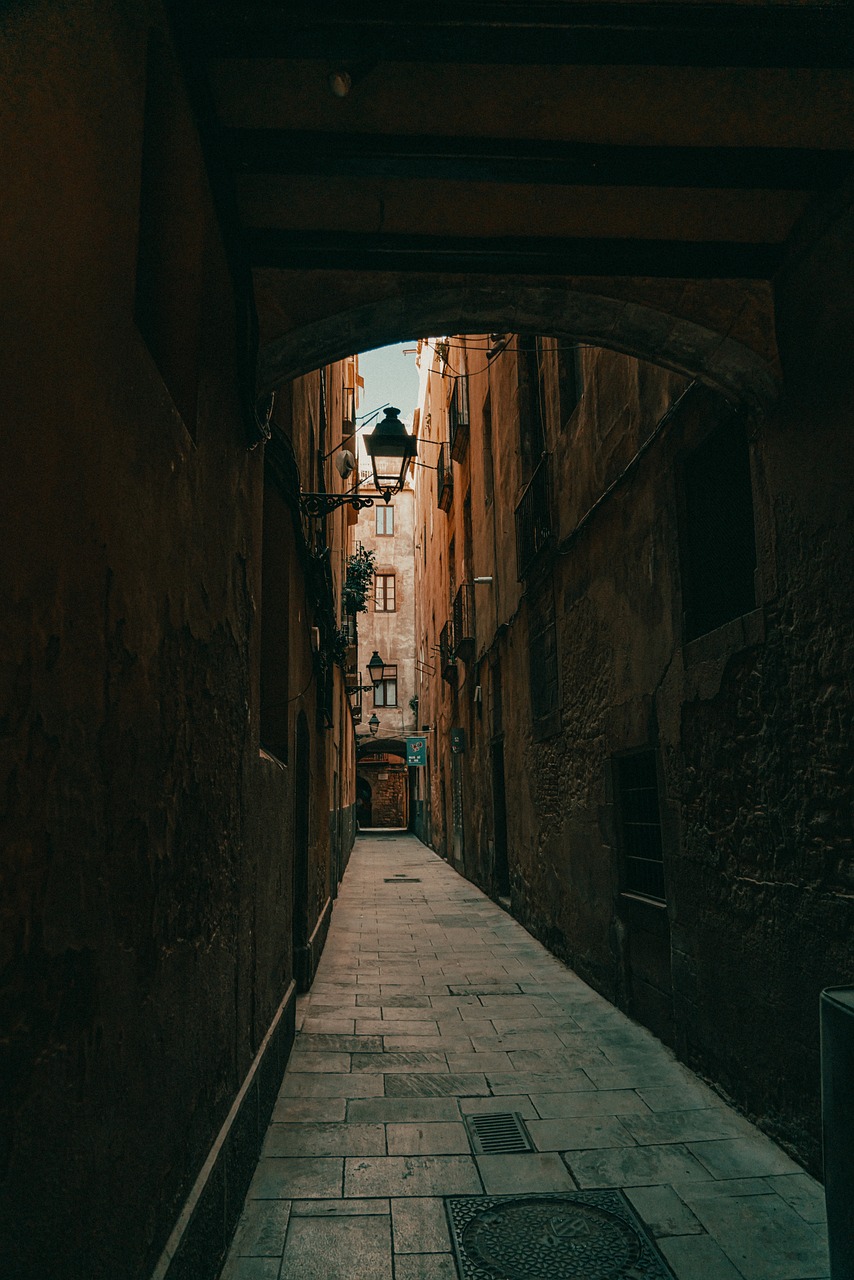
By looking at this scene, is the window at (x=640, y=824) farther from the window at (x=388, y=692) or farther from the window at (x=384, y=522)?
the window at (x=384, y=522)

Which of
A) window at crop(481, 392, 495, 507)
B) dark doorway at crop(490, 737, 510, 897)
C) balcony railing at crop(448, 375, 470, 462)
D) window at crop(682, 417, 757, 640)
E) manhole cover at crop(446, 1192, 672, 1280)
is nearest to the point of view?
manhole cover at crop(446, 1192, 672, 1280)

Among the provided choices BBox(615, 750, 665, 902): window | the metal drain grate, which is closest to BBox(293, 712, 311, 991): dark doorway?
BBox(615, 750, 665, 902): window

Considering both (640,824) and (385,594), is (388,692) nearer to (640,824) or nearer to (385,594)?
(385,594)

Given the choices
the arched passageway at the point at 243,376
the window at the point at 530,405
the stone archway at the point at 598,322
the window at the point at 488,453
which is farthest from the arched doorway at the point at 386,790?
the stone archway at the point at 598,322

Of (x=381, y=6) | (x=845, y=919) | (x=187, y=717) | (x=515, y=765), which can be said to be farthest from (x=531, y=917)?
(x=381, y=6)

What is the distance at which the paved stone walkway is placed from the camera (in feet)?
10.2

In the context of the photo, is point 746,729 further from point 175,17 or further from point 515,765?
point 515,765

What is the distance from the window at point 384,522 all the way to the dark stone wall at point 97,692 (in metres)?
34.4

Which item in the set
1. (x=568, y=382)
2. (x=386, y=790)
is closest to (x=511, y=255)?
(x=568, y=382)

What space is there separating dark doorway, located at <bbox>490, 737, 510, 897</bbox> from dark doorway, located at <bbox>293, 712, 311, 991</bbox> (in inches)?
209

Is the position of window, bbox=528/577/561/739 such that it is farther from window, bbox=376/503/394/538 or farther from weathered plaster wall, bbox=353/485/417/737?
window, bbox=376/503/394/538

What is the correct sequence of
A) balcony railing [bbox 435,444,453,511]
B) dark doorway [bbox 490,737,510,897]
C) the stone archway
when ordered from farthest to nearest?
balcony railing [bbox 435,444,453,511], dark doorway [bbox 490,737,510,897], the stone archway

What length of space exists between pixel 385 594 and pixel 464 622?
2169 centimetres

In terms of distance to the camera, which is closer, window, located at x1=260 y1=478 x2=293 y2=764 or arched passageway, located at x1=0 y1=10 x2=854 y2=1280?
arched passageway, located at x1=0 y1=10 x2=854 y2=1280
